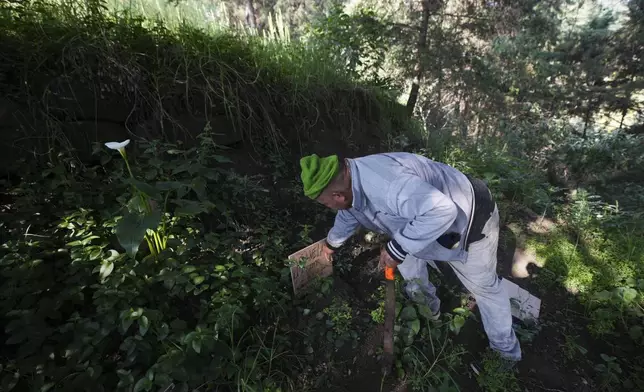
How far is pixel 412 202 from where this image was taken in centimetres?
146

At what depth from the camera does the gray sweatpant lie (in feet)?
6.03

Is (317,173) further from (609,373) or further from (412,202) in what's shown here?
(609,373)

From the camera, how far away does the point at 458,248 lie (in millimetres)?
1775

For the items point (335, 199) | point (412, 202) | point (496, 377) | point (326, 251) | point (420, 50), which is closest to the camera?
point (412, 202)

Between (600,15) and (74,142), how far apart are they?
13.3 m

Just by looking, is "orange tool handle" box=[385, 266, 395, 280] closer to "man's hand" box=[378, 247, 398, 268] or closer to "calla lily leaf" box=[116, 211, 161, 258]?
"man's hand" box=[378, 247, 398, 268]

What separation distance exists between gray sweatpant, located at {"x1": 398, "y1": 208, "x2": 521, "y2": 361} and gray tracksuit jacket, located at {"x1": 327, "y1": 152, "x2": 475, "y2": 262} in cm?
12

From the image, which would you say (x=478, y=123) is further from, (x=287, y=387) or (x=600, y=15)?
(x=287, y=387)

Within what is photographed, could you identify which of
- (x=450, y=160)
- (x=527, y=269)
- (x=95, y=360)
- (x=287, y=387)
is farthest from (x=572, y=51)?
(x=95, y=360)

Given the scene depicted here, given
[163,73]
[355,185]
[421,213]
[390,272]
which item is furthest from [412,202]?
[163,73]

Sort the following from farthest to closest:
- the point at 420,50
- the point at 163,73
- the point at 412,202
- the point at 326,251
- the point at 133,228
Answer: the point at 420,50 < the point at 163,73 < the point at 326,251 < the point at 412,202 < the point at 133,228

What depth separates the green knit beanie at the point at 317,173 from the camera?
1491mm

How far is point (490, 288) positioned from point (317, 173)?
4.64ft

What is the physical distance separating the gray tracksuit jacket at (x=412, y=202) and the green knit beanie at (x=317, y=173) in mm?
170
